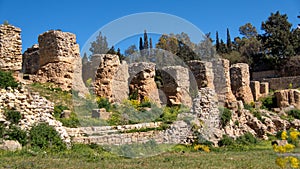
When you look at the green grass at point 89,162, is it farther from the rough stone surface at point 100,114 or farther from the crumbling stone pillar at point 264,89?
the crumbling stone pillar at point 264,89

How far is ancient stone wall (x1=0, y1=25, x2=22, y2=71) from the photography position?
13.5 m

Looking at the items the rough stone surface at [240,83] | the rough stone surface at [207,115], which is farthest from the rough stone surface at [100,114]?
the rough stone surface at [240,83]

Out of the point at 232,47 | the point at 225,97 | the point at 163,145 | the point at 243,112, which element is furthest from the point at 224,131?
the point at 232,47

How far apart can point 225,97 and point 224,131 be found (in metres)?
6.08

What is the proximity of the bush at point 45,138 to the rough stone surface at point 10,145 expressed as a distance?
485 millimetres

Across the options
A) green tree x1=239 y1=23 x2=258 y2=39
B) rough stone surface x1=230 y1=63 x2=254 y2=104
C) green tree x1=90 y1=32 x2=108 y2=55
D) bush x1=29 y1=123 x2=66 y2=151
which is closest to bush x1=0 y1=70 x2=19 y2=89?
bush x1=29 y1=123 x2=66 y2=151

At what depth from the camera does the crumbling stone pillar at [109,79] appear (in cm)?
1752

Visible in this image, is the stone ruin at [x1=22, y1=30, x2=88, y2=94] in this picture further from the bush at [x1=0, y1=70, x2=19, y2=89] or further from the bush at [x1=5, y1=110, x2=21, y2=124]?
the bush at [x1=5, y1=110, x2=21, y2=124]

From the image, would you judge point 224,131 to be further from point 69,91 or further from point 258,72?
point 258,72

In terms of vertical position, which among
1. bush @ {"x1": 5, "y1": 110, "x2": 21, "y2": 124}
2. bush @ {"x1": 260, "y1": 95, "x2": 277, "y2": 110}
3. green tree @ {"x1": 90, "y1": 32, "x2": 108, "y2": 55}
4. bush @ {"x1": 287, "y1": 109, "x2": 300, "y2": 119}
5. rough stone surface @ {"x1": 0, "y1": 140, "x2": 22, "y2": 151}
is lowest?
rough stone surface @ {"x1": 0, "y1": 140, "x2": 22, "y2": 151}

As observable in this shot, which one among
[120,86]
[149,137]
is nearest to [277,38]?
[120,86]

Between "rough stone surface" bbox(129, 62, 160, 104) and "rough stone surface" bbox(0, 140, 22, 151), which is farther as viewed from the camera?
"rough stone surface" bbox(129, 62, 160, 104)

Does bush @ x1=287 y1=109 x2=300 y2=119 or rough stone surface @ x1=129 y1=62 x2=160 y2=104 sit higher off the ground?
rough stone surface @ x1=129 y1=62 x2=160 y2=104

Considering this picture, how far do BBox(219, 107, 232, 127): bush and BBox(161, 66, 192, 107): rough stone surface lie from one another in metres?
2.77
